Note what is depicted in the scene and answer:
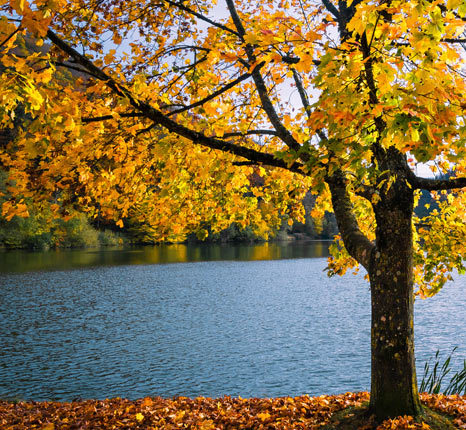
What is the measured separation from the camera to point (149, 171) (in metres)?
6.88

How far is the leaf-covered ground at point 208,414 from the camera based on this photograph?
5.32m

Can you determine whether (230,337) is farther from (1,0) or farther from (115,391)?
(1,0)

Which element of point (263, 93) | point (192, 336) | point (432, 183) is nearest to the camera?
point (432, 183)

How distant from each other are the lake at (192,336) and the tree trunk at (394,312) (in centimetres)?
565

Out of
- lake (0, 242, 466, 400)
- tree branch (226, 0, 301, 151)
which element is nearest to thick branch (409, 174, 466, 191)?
tree branch (226, 0, 301, 151)

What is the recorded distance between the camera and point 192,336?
15266 mm

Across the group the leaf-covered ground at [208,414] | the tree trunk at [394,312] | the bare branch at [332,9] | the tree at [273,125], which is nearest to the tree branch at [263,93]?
the tree at [273,125]

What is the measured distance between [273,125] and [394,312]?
2.82 m

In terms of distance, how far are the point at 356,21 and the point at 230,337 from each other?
13383mm

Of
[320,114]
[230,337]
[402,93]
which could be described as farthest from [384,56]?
[230,337]

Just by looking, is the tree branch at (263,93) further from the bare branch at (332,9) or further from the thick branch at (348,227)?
the bare branch at (332,9)

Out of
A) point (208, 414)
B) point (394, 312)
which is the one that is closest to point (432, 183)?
point (394, 312)

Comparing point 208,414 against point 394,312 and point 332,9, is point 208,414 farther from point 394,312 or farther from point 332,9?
point 332,9

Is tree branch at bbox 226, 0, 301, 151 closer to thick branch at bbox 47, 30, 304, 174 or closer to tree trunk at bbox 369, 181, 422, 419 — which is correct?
thick branch at bbox 47, 30, 304, 174
